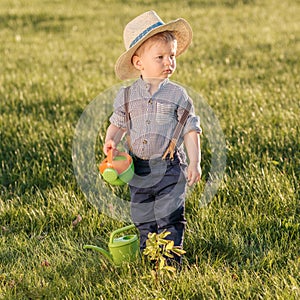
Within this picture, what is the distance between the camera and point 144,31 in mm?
3529

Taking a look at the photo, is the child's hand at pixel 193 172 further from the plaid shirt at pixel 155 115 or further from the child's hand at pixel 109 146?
the child's hand at pixel 109 146

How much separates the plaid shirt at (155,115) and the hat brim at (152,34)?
156 millimetres

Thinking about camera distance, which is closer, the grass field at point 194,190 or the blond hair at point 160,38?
the grass field at point 194,190

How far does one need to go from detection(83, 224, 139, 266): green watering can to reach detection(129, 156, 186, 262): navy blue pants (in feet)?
0.71

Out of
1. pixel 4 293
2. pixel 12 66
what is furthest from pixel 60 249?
pixel 12 66

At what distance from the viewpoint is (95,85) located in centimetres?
739

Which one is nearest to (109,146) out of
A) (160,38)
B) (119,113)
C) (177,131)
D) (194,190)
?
(119,113)

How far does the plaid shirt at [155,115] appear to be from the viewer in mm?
3631

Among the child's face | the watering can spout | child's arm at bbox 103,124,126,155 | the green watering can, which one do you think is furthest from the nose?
the watering can spout

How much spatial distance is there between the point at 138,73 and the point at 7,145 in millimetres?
2155

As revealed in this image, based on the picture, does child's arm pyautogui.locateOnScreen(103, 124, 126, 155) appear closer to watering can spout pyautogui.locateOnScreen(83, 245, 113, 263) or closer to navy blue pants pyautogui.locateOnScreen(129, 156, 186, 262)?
navy blue pants pyautogui.locateOnScreen(129, 156, 186, 262)

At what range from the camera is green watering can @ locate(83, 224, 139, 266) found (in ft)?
11.8

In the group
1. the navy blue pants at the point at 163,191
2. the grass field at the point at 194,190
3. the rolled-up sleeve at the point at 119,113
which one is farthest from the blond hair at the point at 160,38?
the grass field at the point at 194,190

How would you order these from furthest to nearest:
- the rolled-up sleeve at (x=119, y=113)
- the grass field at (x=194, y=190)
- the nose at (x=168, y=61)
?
the rolled-up sleeve at (x=119, y=113) → the nose at (x=168, y=61) → the grass field at (x=194, y=190)
